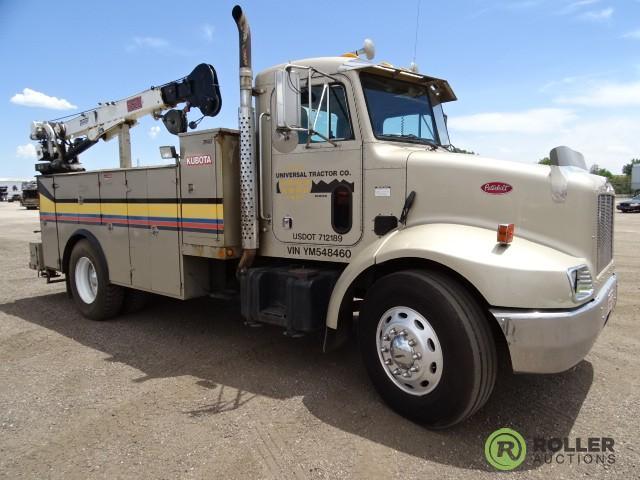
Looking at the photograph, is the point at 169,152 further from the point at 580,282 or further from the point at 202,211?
the point at 580,282

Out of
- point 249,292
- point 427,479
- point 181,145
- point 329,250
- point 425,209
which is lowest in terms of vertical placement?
point 427,479

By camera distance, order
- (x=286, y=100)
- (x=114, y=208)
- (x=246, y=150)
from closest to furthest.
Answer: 1. (x=286, y=100)
2. (x=246, y=150)
3. (x=114, y=208)

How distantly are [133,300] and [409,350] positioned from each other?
467 cm

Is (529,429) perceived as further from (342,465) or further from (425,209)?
(425,209)

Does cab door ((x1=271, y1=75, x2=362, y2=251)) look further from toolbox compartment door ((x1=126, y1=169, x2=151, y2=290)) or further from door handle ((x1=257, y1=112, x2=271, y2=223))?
toolbox compartment door ((x1=126, y1=169, x2=151, y2=290))

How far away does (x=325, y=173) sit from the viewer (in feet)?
14.4

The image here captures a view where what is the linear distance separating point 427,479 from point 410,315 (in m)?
1.10

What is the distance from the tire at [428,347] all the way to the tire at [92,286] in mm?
4102

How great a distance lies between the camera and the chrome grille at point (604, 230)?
3.65 m

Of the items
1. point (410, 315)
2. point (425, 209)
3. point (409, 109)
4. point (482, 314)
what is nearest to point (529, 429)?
point (482, 314)

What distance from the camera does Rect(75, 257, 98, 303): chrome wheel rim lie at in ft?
22.5

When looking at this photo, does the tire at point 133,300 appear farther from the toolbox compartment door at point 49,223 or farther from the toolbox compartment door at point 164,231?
the toolbox compartment door at point 49,223

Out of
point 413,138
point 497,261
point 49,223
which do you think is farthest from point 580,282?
point 49,223

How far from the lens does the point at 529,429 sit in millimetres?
3545
